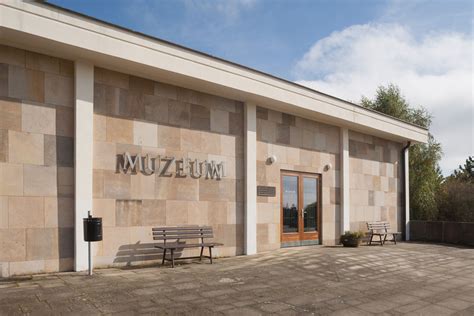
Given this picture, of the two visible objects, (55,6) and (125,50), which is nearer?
(55,6)

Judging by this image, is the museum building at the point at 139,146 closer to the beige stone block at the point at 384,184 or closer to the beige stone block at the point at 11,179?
the beige stone block at the point at 11,179

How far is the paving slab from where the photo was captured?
216 inches

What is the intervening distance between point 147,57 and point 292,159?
5403 mm

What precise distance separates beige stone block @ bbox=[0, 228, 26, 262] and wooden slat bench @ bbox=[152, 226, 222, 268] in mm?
2433

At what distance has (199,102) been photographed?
987 centimetres

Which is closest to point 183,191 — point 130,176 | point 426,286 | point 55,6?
point 130,176

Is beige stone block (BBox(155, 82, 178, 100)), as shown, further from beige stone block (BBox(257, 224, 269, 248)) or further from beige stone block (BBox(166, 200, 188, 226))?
beige stone block (BBox(257, 224, 269, 248))

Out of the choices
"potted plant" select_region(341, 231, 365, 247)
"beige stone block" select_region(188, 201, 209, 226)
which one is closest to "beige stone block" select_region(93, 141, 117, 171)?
"beige stone block" select_region(188, 201, 209, 226)

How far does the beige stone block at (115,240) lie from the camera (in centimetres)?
817

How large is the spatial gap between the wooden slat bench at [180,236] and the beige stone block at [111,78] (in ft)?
10.0

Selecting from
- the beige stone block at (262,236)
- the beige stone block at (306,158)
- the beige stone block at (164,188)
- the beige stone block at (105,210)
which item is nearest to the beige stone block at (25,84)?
the beige stone block at (105,210)

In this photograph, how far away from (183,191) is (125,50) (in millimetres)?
3288

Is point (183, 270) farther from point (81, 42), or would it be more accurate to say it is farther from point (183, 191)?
point (81, 42)

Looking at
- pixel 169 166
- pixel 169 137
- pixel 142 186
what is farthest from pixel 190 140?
pixel 142 186
